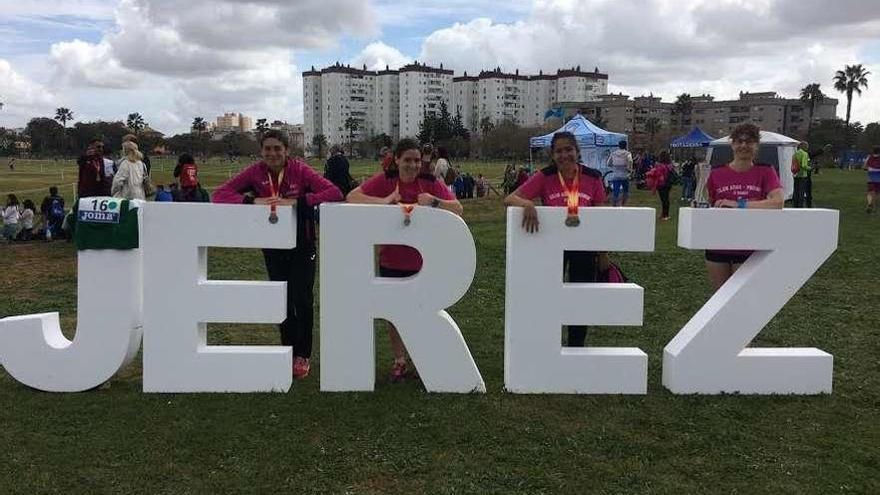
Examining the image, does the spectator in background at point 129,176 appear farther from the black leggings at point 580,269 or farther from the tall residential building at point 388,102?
the tall residential building at point 388,102

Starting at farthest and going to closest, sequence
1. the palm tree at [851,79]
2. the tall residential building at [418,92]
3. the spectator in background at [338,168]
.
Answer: the tall residential building at [418,92] < the palm tree at [851,79] < the spectator in background at [338,168]

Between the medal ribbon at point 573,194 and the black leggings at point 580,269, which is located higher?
the medal ribbon at point 573,194

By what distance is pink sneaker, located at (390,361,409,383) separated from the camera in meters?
5.15

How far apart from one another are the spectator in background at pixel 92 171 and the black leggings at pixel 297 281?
736cm

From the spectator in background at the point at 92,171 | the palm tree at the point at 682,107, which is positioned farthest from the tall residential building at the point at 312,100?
the spectator in background at the point at 92,171

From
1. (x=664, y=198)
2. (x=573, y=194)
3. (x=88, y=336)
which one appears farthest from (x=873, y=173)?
(x=88, y=336)

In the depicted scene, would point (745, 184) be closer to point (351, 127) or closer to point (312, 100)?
point (351, 127)

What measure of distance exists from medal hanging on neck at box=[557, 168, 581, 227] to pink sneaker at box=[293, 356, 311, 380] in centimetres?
219

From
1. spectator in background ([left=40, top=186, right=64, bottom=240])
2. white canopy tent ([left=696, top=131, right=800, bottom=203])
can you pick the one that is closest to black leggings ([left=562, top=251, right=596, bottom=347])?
spectator in background ([left=40, top=186, right=64, bottom=240])

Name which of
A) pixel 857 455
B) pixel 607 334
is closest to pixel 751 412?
pixel 857 455

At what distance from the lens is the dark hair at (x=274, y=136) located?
5121 mm

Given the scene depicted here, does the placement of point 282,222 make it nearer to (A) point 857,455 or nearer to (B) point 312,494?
(B) point 312,494

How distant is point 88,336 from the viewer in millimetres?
4852

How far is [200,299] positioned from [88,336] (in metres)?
0.82
